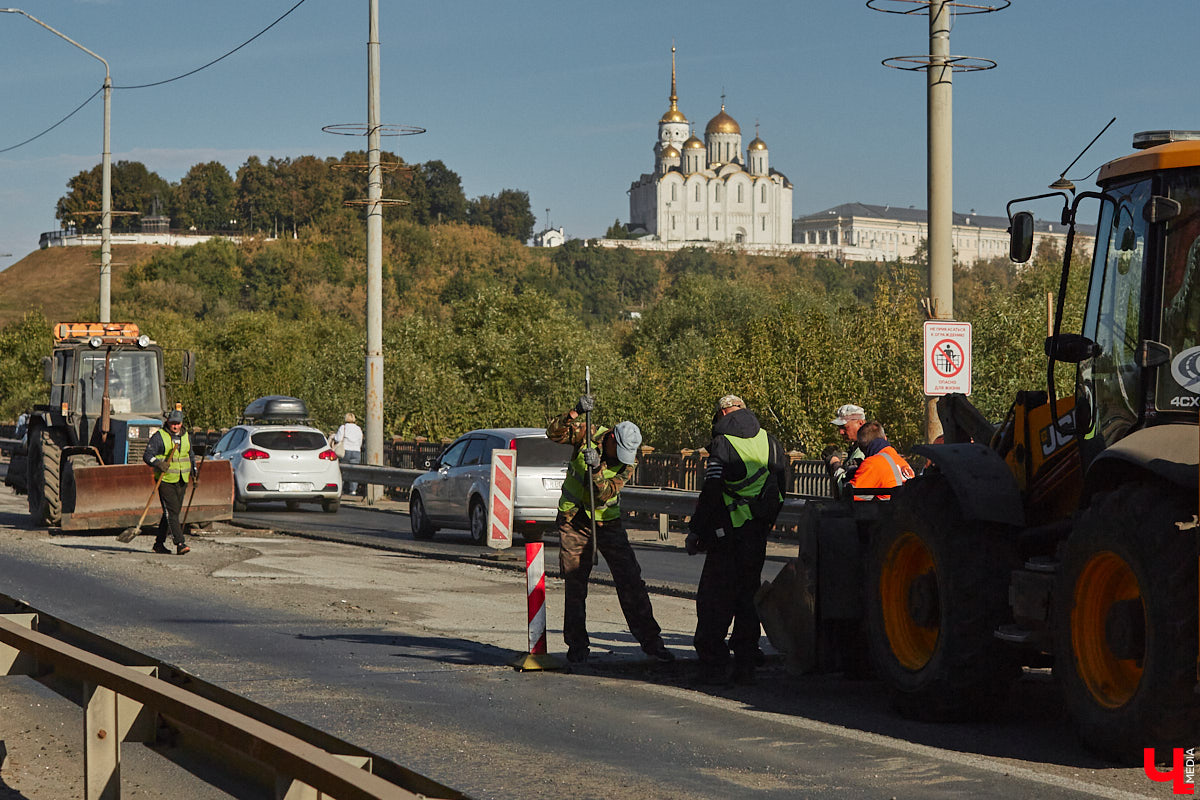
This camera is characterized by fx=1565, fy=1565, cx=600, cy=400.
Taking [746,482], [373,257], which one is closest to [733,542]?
[746,482]

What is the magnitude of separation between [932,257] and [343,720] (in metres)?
9.25

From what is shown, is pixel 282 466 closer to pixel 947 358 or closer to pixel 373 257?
pixel 373 257

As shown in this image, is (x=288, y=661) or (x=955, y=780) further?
(x=288, y=661)

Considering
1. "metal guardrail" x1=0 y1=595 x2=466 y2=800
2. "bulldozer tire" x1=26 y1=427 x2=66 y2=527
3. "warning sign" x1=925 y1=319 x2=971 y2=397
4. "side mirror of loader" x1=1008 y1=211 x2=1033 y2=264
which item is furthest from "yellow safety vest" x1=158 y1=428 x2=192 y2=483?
"side mirror of loader" x1=1008 y1=211 x2=1033 y2=264

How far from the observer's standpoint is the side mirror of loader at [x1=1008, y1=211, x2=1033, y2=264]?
26.9 ft

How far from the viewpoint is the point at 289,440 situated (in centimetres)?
2784

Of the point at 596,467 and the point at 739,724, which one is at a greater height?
the point at 596,467

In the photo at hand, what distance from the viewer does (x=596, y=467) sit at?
36.4ft

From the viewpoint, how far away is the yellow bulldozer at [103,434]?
22.0m

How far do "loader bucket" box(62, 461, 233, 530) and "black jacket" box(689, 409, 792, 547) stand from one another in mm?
12932

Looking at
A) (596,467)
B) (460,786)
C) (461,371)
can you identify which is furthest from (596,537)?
(461,371)

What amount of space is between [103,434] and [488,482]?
22.2ft

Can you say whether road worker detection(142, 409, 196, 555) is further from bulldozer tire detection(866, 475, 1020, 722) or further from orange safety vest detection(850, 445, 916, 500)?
bulldozer tire detection(866, 475, 1020, 722)

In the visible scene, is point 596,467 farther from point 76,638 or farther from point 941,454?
point 76,638
